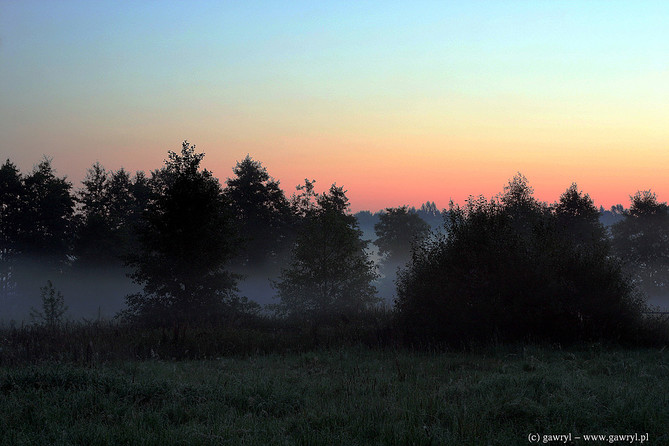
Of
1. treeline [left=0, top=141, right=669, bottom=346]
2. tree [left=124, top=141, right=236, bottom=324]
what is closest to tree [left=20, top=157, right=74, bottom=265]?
treeline [left=0, top=141, right=669, bottom=346]

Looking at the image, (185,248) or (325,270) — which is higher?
(185,248)

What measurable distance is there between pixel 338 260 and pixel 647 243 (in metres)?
45.0

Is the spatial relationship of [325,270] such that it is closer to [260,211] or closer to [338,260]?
[338,260]

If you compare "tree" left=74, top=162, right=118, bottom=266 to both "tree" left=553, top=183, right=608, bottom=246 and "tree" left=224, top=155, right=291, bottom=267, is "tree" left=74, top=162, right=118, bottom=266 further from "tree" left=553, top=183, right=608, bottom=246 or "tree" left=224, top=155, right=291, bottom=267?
"tree" left=553, top=183, right=608, bottom=246

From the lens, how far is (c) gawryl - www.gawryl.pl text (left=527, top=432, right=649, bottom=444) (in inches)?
244

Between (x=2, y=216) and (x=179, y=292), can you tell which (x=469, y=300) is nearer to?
(x=179, y=292)

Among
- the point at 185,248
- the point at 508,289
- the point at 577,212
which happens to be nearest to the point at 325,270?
the point at 185,248

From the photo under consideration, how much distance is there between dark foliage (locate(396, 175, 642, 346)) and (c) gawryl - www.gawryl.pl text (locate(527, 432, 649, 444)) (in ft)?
34.0

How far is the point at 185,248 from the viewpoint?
27422 millimetres

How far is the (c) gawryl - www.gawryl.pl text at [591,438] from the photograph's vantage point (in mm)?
6202

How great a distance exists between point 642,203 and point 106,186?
239 feet

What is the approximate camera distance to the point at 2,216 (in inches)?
2119

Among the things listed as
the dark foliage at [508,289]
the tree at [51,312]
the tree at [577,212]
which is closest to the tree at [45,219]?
the tree at [51,312]

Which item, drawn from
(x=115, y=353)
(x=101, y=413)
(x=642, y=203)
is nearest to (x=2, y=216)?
(x=115, y=353)
